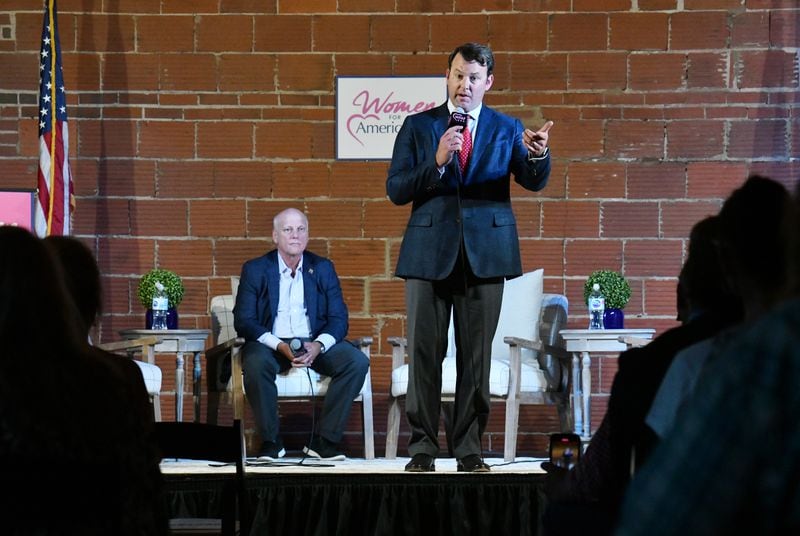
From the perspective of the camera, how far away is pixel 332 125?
6207 mm

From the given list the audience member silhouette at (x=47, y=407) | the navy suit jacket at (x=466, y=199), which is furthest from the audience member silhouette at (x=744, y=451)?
the navy suit jacket at (x=466, y=199)

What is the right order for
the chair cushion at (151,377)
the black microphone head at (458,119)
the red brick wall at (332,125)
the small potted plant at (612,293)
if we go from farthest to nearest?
the red brick wall at (332,125) → the small potted plant at (612,293) → the chair cushion at (151,377) → the black microphone head at (458,119)

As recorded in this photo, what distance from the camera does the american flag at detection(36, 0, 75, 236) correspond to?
19.0 ft

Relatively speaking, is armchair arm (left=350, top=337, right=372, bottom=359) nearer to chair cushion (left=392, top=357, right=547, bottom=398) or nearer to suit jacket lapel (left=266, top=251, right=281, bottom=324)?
chair cushion (left=392, top=357, right=547, bottom=398)

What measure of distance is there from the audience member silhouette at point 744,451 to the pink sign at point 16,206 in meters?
5.87

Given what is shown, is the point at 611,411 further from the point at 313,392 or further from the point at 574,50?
the point at 574,50

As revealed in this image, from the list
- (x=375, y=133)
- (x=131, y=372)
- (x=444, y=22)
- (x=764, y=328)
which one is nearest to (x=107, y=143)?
(x=375, y=133)

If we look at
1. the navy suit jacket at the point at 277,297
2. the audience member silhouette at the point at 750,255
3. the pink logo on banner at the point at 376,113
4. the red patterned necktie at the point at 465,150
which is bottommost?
the navy suit jacket at the point at 277,297

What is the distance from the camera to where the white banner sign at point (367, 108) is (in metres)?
6.19

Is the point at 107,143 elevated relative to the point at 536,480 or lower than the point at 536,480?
elevated

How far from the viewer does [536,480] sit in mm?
4172

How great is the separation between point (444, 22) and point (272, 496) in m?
3.04

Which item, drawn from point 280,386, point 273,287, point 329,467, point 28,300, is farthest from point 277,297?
point 28,300

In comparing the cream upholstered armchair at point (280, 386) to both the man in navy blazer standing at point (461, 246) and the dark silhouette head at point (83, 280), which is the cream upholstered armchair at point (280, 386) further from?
the dark silhouette head at point (83, 280)
